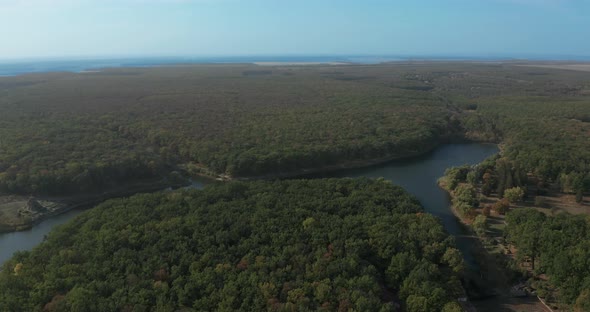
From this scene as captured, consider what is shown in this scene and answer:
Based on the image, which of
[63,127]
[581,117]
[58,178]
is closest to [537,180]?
[581,117]

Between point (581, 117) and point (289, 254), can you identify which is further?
point (581, 117)

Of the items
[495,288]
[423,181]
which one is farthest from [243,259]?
[423,181]

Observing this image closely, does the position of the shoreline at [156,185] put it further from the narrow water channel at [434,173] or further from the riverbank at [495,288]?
the riverbank at [495,288]

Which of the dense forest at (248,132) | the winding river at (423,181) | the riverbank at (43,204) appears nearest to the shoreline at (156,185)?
the riverbank at (43,204)

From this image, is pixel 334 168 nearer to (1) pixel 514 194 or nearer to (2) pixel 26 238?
(1) pixel 514 194

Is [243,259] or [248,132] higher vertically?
[248,132]

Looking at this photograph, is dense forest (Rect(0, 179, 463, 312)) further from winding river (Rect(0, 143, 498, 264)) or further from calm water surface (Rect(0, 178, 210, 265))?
winding river (Rect(0, 143, 498, 264))

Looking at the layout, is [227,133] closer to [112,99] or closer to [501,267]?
[501,267]
